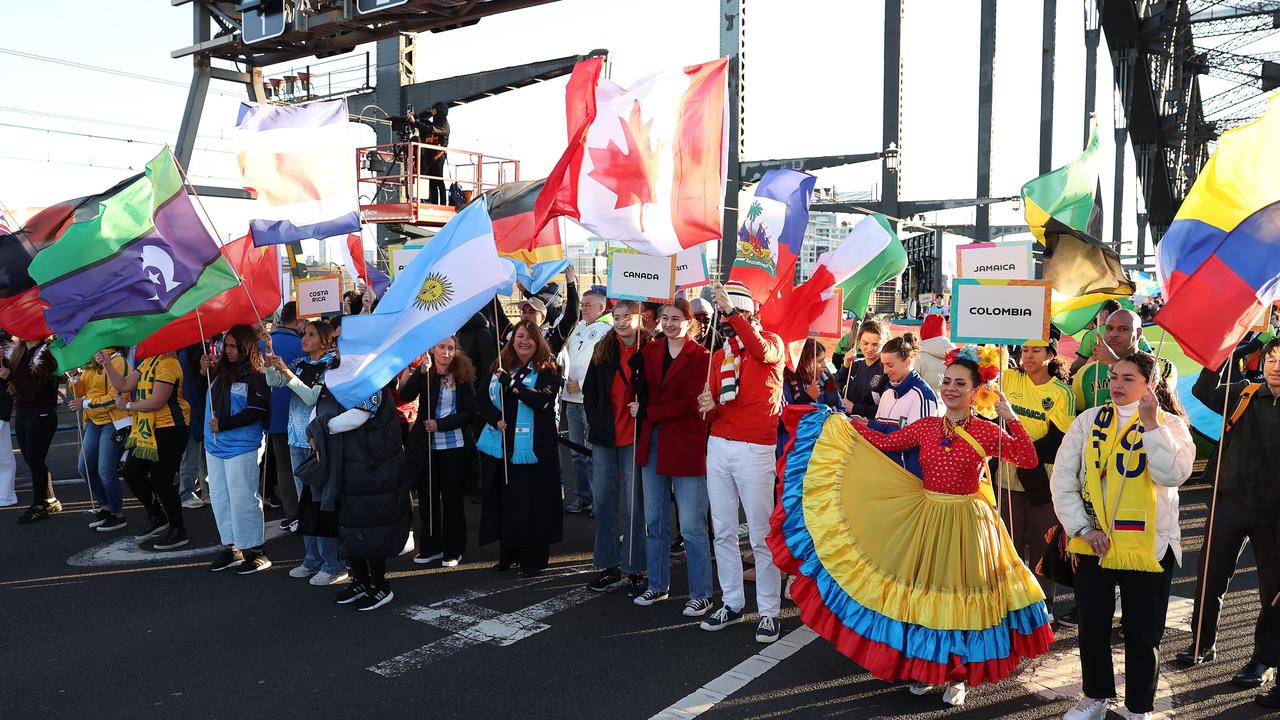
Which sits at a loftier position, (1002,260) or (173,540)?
(1002,260)

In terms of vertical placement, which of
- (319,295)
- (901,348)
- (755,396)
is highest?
(319,295)

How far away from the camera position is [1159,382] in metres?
4.46

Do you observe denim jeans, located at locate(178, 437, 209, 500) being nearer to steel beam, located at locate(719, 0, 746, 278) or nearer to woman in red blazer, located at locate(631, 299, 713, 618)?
woman in red blazer, located at locate(631, 299, 713, 618)

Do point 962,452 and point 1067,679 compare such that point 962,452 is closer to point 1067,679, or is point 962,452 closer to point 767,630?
point 1067,679

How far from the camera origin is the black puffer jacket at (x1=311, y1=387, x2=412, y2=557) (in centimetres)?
573

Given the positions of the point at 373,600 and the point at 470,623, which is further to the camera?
the point at 373,600

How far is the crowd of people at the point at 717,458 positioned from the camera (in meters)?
4.21

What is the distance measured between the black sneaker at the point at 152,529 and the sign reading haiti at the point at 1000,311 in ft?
20.6

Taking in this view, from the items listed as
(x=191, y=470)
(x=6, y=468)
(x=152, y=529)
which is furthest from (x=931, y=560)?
(x=6, y=468)

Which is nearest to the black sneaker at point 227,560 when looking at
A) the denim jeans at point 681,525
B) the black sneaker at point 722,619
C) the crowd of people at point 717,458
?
the crowd of people at point 717,458

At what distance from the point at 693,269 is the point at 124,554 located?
15.7 feet

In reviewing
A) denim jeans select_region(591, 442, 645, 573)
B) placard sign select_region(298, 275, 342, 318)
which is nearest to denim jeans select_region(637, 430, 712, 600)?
denim jeans select_region(591, 442, 645, 573)

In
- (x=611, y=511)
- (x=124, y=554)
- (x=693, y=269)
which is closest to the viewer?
(x=611, y=511)

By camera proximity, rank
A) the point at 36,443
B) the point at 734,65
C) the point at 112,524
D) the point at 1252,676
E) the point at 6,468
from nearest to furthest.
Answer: the point at 1252,676, the point at 112,524, the point at 36,443, the point at 6,468, the point at 734,65
